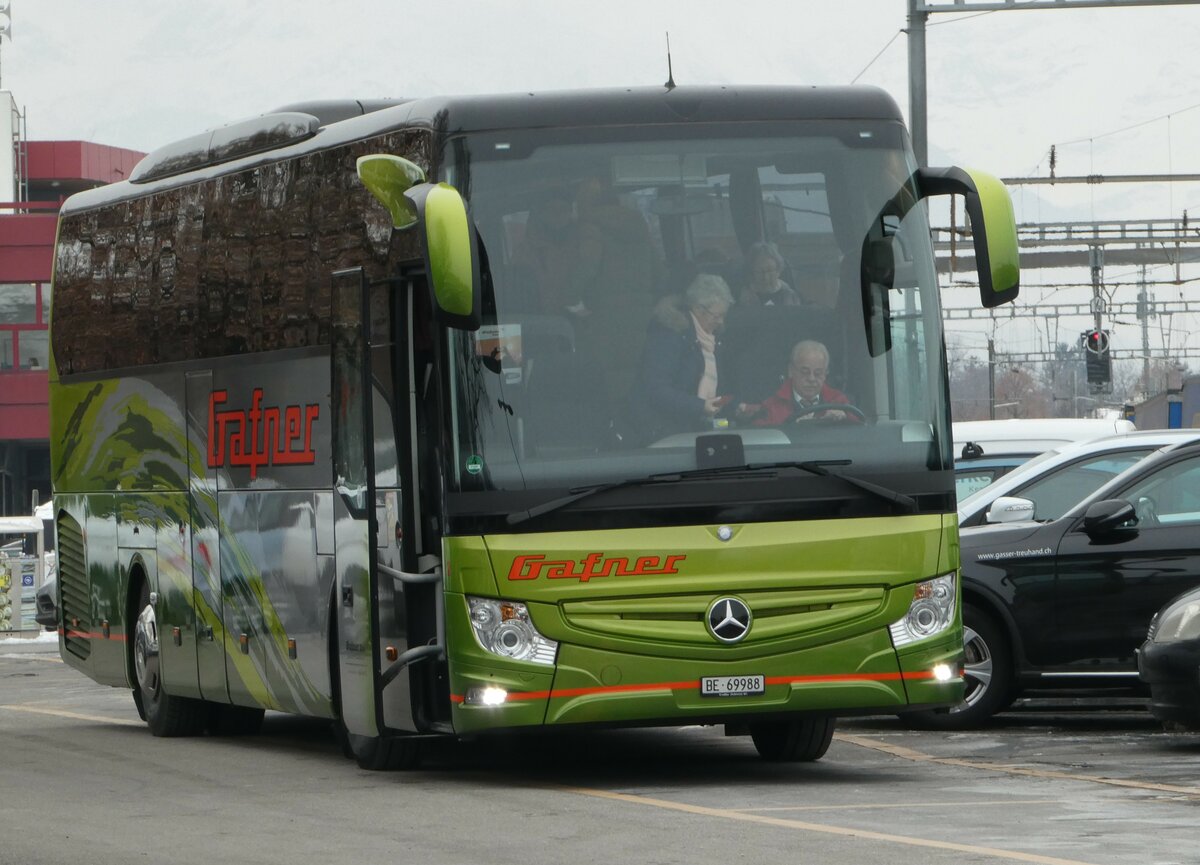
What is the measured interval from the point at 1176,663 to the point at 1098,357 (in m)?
45.5

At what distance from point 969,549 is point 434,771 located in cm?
383

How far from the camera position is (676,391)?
35.6 feet

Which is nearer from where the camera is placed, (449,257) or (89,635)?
(449,257)

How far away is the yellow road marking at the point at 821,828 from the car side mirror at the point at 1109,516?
13.2ft

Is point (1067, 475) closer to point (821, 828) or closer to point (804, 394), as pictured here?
point (804, 394)

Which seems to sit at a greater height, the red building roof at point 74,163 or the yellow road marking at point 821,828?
the red building roof at point 74,163

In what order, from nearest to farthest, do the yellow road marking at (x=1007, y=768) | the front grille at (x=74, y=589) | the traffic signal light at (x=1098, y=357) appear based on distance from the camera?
the yellow road marking at (x=1007, y=768) → the front grille at (x=74, y=589) → the traffic signal light at (x=1098, y=357)

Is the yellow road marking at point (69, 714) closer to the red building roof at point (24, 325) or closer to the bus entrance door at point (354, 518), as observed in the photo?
the bus entrance door at point (354, 518)

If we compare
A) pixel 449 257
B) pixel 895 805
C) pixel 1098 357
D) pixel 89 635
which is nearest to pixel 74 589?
pixel 89 635

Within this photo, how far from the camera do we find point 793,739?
1265 cm

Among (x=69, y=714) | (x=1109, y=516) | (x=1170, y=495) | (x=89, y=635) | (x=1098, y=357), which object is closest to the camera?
(x=1109, y=516)

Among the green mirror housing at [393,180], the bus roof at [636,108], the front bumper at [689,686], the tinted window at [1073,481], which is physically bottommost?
the front bumper at [689,686]

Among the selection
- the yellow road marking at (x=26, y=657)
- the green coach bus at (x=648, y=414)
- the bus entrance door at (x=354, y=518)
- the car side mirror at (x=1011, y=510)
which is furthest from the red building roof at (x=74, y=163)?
the green coach bus at (x=648, y=414)

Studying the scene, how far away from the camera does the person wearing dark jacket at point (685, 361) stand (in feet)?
35.5
